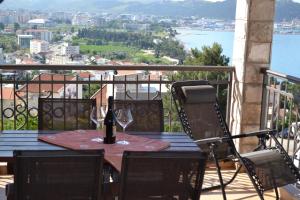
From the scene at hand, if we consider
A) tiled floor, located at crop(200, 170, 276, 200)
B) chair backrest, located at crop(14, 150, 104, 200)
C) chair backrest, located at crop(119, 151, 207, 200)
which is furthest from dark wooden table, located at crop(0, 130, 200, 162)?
tiled floor, located at crop(200, 170, 276, 200)

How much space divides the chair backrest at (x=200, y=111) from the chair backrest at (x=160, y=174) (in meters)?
2.13

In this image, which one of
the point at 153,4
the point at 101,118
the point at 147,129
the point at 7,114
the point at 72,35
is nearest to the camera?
the point at 101,118

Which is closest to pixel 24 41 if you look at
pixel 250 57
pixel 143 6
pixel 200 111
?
pixel 143 6

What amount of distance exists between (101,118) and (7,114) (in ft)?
6.90

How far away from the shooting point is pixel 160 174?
213cm

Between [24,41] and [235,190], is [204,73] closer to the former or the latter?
[235,190]

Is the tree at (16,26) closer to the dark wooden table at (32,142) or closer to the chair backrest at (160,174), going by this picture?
the dark wooden table at (32,142)

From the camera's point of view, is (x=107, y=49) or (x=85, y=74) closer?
(x=85, y=74)

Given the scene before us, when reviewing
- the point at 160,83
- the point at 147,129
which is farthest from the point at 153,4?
the point at 147,129

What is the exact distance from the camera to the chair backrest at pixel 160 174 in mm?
2098

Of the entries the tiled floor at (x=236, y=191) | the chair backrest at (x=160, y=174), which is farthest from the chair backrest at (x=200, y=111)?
Result: the chair backrest at (x=160, y=174)

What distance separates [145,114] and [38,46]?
8.29ft

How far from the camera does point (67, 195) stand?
2133mm

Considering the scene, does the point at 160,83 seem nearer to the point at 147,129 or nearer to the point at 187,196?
the point at 147,129
